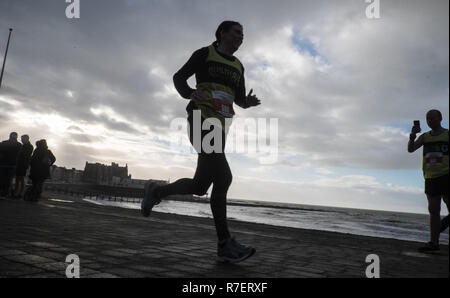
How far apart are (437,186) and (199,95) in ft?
13.8

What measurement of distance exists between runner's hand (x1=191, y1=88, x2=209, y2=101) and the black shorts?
162 inches

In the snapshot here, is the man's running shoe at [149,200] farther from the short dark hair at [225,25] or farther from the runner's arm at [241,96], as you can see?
the short dark hair at [225,25]

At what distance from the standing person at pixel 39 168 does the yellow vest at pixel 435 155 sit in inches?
379

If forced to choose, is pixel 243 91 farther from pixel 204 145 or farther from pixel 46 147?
pixel 46 147

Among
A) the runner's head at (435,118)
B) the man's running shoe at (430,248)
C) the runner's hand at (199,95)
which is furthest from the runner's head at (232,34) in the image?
the man's running shoe at (430,248)

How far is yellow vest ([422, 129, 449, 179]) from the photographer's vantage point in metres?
4.94

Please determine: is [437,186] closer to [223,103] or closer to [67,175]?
Result: [223,103]

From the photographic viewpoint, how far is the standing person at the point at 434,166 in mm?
4906

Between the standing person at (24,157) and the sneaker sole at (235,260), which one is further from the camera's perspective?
the standing person at (24,157)

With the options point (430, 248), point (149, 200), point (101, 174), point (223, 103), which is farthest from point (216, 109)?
point (101, 174)

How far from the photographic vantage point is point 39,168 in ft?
31.2
